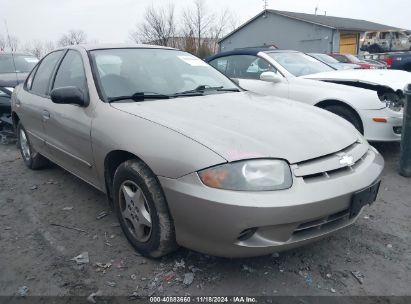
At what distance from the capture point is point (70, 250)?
2.74m

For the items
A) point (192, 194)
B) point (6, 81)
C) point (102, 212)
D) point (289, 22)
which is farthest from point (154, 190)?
point (289, 22)

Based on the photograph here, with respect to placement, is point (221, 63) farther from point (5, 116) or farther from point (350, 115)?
point (5, 116)


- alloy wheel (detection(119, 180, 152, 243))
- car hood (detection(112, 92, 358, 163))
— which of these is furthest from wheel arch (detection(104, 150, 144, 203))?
car hood (detection(112, 92, 358, 163))

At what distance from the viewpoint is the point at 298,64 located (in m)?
5.70

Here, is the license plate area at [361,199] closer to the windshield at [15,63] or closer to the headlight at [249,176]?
the headlight at [249,176]

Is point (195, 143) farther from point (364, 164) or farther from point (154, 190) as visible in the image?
point (364, 164)

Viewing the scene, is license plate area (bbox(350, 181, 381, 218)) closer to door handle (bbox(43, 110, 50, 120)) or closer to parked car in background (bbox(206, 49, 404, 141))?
parked car in background (bbox(206, 49, 404, 141))

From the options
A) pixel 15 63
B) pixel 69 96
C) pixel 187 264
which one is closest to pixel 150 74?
pixel 69 96

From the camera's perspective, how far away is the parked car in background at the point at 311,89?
428cm

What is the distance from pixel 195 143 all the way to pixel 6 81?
6.21m

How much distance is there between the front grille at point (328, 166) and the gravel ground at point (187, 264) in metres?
0.67

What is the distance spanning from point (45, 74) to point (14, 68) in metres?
4.45

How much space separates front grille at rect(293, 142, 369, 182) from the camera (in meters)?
2.12

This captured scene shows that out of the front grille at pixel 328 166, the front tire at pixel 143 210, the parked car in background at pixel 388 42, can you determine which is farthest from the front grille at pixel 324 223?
the parked car in background at pixel 388 42
